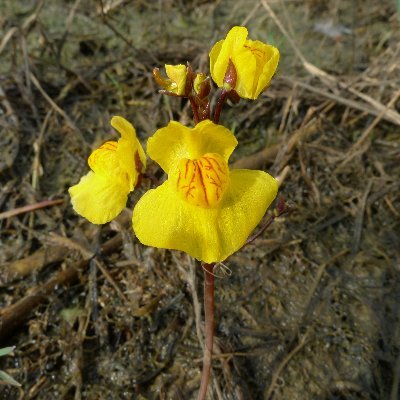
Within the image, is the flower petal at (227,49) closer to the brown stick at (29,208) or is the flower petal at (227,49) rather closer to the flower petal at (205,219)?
the flower petal at (205,219)

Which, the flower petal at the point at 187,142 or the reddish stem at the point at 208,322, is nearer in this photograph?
the flower petal at the point at 187,142

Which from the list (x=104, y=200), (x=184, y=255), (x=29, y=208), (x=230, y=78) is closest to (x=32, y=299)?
(x=29, y=208)

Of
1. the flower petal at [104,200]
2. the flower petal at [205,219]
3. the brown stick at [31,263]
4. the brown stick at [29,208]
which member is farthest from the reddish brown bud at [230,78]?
the brown stick at [29,208]

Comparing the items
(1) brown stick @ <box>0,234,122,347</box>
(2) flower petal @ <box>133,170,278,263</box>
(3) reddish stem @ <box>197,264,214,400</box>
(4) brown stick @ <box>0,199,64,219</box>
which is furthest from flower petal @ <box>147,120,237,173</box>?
(4) brown stick @ <box>0,199,64,219</box>

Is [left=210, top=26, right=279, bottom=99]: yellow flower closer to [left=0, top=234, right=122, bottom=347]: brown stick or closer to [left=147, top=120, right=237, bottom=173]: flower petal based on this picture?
[left=147, top=120, right=237, bottom=173]: flower petal

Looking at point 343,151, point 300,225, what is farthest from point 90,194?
point 343,151

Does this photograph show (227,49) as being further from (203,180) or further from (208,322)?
(208,322)

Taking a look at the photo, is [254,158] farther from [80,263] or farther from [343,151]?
[80,263]
